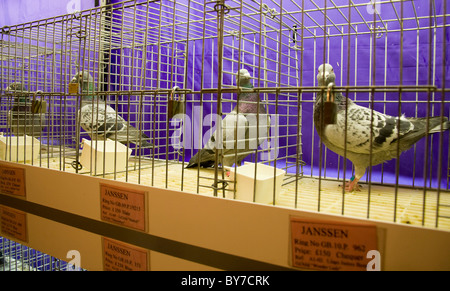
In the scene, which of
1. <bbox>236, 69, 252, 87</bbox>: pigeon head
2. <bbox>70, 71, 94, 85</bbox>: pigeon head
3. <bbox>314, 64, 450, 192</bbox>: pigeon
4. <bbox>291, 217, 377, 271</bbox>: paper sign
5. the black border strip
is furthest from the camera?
<bbox>236, 69, 252, 87</bbox>: pigeon head

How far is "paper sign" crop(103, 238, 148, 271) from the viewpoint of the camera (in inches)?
47.6

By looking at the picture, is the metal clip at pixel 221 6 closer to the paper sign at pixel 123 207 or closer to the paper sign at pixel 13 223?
the paper sign at pixel 123 207

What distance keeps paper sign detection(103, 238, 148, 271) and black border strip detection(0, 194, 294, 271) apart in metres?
0.02

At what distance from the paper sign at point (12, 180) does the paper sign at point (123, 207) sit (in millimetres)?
610

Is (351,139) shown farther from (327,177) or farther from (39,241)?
(39,241)

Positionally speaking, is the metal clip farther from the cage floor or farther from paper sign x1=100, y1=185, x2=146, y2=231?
paper sign x1=100, y1=185, x2=146, y2=231

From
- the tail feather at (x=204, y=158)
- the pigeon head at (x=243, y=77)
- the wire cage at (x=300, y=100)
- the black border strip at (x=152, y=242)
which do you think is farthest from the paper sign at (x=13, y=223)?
the pigeon head at (x=243, y=77)

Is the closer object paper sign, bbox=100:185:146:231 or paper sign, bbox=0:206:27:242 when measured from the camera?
paper sign, bbox=100:185:146:231

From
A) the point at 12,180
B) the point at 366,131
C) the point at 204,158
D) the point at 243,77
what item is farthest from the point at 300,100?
the point at 12,180

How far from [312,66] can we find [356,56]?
244mm

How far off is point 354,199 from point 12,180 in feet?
5.37

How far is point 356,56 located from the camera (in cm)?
181

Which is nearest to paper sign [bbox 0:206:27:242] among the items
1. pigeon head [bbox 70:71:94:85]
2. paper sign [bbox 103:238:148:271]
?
paper sign [bbox 103:238:148:271]

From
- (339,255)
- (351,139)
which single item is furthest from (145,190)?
(351,139)
